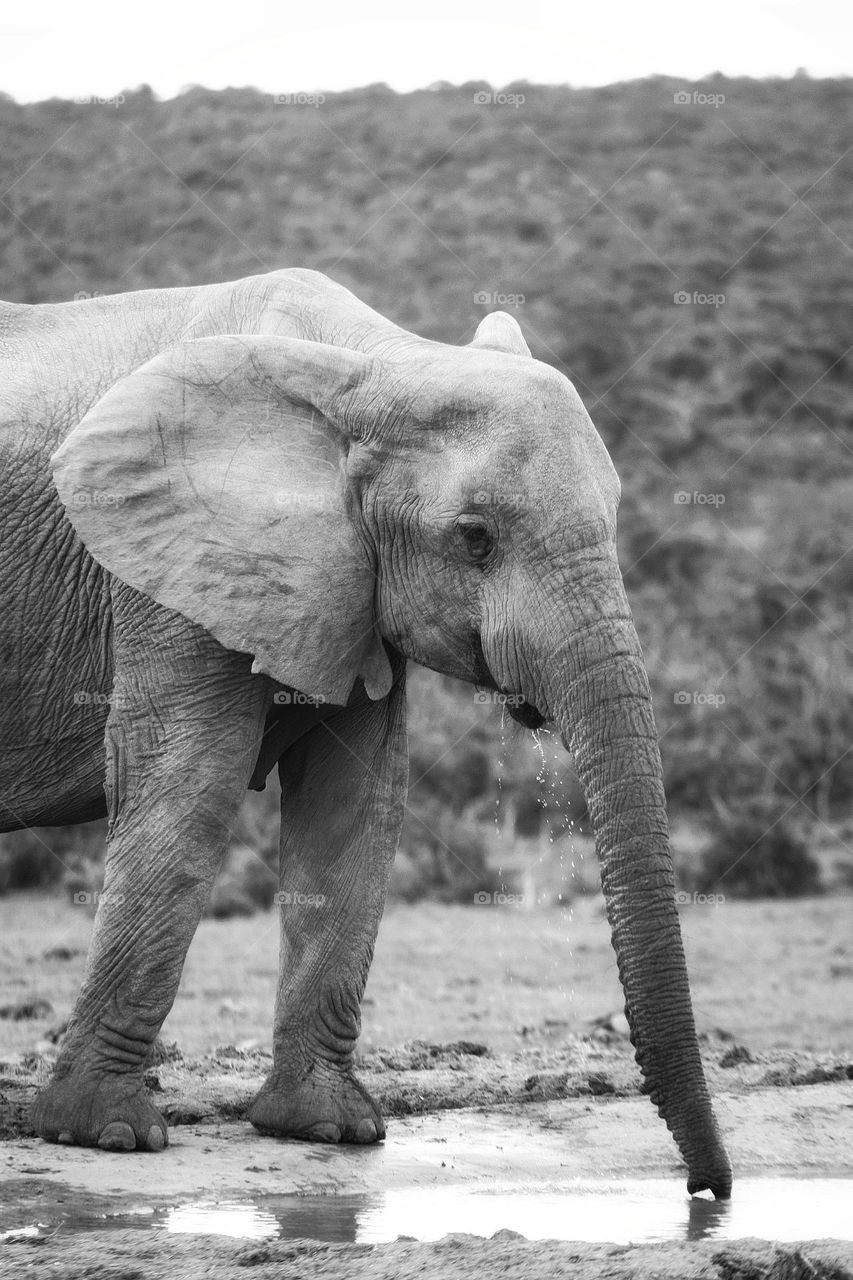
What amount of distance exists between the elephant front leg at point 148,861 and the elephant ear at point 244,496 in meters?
0.21

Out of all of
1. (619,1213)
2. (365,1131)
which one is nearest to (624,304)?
(365,1131)

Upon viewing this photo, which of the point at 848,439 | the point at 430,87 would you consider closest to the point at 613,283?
the point at 848,439

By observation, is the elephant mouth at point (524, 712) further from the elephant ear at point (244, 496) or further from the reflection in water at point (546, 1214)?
the reflection in water at point (546, 1214)

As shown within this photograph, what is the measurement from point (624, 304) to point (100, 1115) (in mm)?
38544

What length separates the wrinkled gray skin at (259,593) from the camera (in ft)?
19.0

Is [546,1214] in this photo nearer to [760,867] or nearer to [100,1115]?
[100,1115]

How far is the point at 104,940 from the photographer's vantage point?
5973 millimetres

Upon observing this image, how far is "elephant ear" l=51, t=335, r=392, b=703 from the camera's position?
6.01 meters

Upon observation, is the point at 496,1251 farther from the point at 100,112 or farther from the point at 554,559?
the point at 100,112

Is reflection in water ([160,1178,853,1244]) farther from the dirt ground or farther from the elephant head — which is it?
the elephant head

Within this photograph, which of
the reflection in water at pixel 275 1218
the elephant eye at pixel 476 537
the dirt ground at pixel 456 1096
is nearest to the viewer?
the dirt ground at pixel 456 1096

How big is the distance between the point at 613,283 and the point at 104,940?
39400mm

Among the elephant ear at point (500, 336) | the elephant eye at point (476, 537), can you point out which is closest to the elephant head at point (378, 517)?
the elephant eye at point (476, 537)

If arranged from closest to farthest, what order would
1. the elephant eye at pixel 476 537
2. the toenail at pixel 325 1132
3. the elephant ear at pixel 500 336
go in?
the elephant eye at pixel 476 537 → the toenail at pixel 325 1132 → the elephant ear at pixel 500 336
